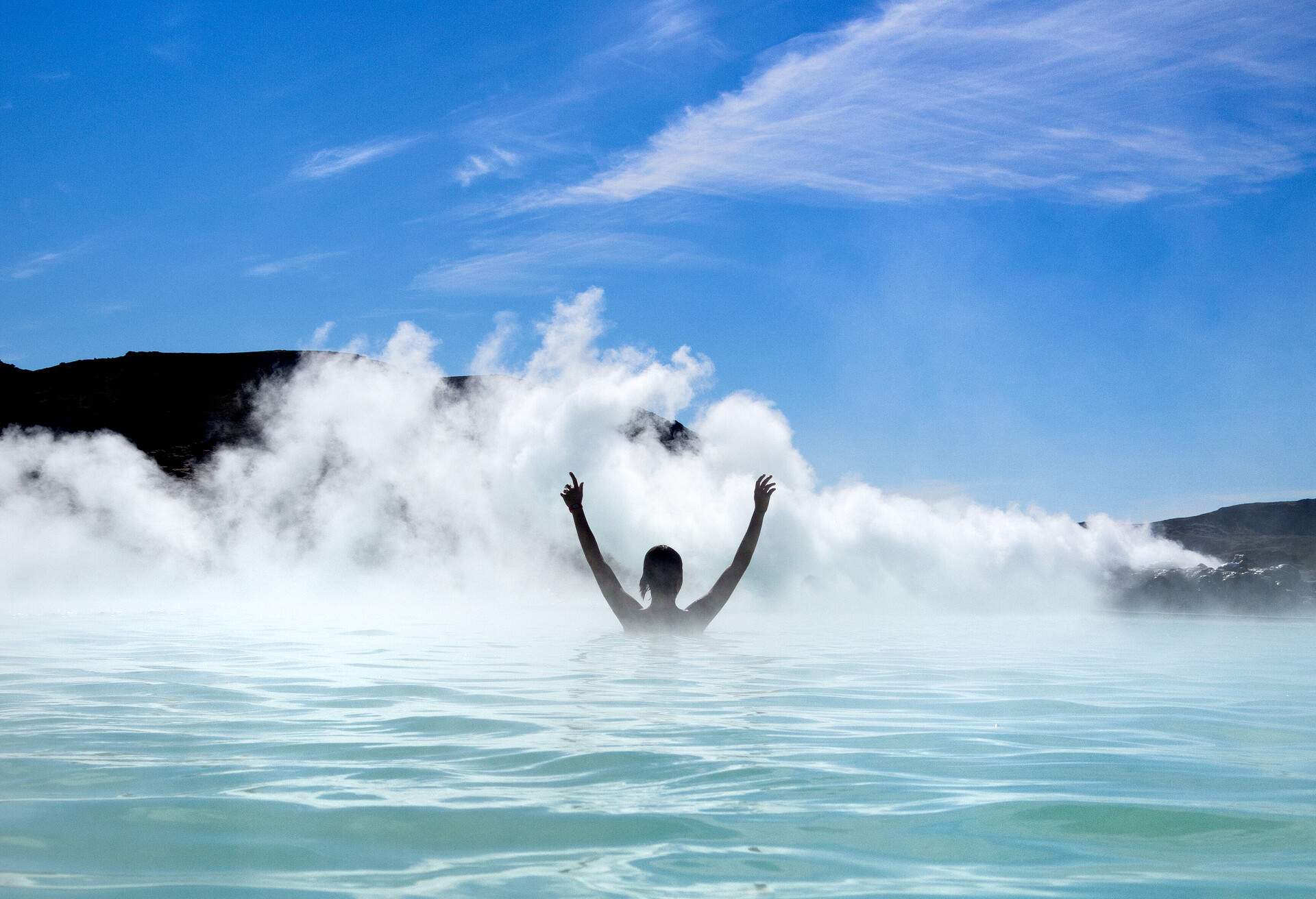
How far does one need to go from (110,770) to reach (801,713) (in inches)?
130

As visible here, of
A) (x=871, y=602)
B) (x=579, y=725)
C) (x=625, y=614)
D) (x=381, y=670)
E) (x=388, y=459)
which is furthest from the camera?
(x=388, y=459)

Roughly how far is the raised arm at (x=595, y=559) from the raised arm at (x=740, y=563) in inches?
25.9

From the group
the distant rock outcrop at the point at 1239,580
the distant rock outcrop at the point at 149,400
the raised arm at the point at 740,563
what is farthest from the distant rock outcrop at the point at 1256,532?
the distant rock outcrop at the point at 149,400

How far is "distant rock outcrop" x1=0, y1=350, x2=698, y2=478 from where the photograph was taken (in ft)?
217

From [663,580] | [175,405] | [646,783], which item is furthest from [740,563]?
[175,405]

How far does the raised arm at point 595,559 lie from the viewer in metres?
9.05

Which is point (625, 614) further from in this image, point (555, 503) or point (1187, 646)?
point (555, 503)

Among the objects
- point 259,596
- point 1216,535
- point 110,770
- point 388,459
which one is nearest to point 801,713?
point 110,770

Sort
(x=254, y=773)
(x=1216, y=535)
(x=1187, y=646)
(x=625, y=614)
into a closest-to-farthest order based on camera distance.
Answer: (x=254, y=773) < (x=625, y=614) < (x=1187, y=646) < (x=1216, y=535)

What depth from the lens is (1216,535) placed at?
38469 mm

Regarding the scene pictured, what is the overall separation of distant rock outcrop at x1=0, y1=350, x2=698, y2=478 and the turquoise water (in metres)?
55.2

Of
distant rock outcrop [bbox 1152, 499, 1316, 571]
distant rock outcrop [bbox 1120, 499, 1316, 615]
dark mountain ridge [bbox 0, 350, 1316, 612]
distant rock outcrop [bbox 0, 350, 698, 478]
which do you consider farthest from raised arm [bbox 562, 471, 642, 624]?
distant rock outcrop [bbox 0, 350, 698, 478]

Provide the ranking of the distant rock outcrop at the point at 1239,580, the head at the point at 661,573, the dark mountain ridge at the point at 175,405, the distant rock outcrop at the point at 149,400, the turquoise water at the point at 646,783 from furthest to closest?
the distant rock outcrop at the point at 149,400 < the dark mountain ridge at the point at 175,405 < the distant rock outcrop at the point at 1239,580 < the head at the point at 661,573 < the turquoise water at the point at 646,783

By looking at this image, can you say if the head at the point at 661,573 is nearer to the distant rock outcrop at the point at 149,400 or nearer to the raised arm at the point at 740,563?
the raised arm at the point at 740,563
